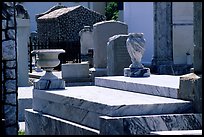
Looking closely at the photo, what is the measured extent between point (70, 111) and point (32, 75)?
10.7 m

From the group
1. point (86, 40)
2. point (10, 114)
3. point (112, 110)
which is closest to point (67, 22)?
point (86, 40)

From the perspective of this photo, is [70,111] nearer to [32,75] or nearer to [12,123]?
[12,123]

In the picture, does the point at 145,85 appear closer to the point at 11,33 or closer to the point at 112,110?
the point at 112,110

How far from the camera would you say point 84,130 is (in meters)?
8.09

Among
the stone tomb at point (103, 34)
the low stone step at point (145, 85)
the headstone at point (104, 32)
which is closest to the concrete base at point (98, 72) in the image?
the stone tomb at point (103, 34)

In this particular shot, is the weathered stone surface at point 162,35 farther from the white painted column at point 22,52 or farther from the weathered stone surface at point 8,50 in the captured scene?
the weathered stone surface at point 8,50

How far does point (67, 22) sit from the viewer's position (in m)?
29.7

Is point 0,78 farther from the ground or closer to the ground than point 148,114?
farther from the ground

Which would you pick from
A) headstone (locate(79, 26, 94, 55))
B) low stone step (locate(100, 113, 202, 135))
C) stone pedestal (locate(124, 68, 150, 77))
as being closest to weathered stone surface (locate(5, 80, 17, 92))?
low stone step (locate(100, 113, 202, 135))

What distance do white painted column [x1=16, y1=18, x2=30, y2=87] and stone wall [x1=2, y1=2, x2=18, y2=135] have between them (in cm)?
717

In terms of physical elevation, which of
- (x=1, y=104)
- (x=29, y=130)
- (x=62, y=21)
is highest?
(x=62, y=21)

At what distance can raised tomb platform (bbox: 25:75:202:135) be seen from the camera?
24.5 ft

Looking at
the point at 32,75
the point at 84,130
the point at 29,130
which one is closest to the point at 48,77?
the point at 29,130

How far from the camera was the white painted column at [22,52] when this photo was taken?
1517 cm
